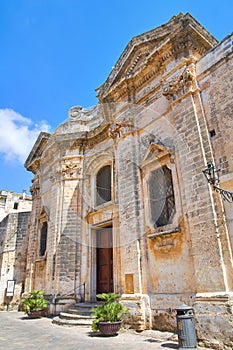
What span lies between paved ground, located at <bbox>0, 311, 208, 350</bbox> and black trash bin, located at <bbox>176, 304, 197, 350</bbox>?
437 millimetres

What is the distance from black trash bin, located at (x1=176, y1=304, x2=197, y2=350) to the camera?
4.81 meters

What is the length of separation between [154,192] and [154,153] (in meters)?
1.19

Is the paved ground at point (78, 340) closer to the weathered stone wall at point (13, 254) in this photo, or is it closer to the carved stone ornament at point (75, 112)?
the weathered stone wall at point (13, 254)

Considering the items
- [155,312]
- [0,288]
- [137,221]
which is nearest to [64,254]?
[137,221]

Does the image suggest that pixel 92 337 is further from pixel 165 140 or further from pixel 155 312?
pixel 165 140

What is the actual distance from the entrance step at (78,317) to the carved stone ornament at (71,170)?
5170 mm

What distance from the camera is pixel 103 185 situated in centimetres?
1115

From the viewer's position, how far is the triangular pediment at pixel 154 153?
7836 mm

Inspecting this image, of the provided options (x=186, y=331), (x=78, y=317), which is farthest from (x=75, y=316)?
(x=186, y=331)

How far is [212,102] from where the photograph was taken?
687 centimetres

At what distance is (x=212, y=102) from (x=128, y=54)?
4506mm

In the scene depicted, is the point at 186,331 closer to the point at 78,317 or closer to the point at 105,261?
the point at 78,317

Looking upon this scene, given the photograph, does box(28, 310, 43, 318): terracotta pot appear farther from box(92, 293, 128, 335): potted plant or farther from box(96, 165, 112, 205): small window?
box(96, 165, 112, 205): small window

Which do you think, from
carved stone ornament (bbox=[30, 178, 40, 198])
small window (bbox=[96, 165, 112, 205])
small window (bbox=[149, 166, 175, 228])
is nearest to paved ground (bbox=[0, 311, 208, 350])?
small window (bbox=[149, 166, 175, 228])
